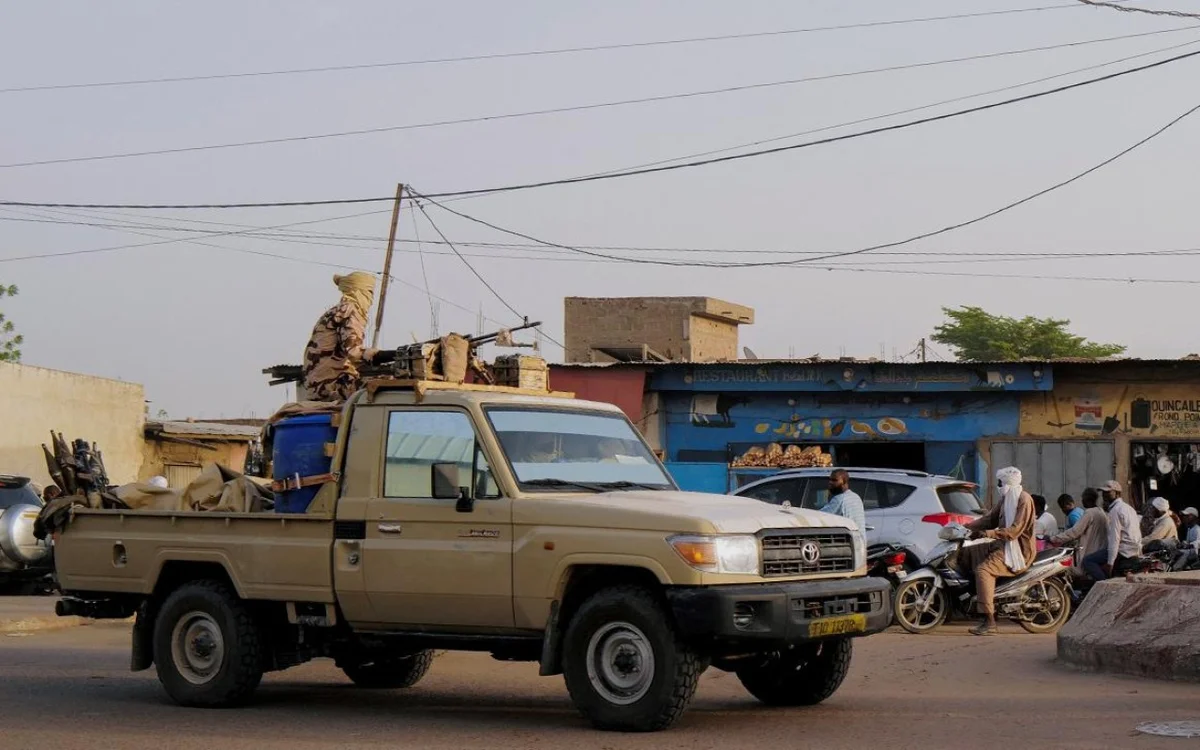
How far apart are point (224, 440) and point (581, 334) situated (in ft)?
28.4

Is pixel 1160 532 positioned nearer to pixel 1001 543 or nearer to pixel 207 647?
pixel 1001 543

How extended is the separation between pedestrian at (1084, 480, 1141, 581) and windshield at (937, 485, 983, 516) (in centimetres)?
145

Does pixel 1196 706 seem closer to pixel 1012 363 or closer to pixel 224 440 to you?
pixel 1012 363

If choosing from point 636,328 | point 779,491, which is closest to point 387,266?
point 636,328

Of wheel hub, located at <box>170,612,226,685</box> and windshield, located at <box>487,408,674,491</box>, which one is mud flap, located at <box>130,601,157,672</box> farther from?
windshield, located at <box>487,408,674,491</box>

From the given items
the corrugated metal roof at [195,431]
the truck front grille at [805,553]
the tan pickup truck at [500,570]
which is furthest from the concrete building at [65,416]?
the truck front grille at [805,553]

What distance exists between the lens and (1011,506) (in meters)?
15.0

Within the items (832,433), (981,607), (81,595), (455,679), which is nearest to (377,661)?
(455,679)

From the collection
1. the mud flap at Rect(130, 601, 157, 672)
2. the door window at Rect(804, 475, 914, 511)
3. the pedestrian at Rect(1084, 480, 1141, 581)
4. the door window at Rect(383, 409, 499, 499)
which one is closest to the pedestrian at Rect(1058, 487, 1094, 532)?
the pedestrian at Rect(1084, 480, 1141, 581)

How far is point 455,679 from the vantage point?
38.9 feet

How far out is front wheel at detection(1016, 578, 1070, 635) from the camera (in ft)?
51.4

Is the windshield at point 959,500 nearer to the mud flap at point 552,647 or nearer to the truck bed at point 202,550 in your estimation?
the mud flap at point 552,647

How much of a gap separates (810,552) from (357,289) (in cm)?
429

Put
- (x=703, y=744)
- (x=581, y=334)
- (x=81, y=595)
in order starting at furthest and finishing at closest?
(x=581, y=334), (x=81, y=595), (x=703, y=744)
